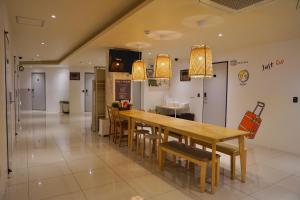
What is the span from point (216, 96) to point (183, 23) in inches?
140

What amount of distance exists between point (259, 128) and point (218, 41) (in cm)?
242

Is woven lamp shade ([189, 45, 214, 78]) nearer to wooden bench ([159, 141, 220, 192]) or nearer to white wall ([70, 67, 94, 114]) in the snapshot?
wooden bench ([159, 141, 220, 192])

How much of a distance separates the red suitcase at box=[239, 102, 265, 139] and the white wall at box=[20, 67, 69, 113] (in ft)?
30.7

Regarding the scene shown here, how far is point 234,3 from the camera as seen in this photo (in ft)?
8.23

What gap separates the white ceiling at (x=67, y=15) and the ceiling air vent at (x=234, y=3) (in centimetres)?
116

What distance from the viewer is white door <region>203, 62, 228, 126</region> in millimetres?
6253

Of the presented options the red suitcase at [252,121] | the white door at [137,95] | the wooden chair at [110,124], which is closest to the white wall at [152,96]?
the white door at [137,95]

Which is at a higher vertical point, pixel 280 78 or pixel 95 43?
pixel 95 43

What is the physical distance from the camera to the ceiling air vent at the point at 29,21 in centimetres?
390

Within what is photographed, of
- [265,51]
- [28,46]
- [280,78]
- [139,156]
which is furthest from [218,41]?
[28,46]

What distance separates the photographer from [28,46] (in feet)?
21.6

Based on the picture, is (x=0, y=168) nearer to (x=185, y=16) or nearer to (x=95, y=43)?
(x=185, y=16)

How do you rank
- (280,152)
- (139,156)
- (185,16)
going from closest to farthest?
(185,16), (139,156), (280,152)

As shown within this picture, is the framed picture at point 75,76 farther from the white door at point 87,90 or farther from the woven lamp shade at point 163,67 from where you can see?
the woven lamp shade at point 163,67
